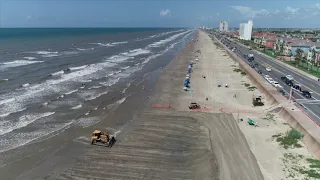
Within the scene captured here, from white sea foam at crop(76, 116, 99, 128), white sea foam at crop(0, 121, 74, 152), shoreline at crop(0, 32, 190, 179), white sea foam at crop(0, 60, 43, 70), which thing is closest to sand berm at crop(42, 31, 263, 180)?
shoreline at crop(0, 32, 190, 179)

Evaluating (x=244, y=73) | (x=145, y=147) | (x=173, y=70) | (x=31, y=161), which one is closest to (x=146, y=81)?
(x=173, y=70)

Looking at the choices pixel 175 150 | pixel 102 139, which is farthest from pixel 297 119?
pixel 102 139

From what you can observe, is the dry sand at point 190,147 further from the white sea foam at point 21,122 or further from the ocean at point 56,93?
the white sea foam at point 21,122

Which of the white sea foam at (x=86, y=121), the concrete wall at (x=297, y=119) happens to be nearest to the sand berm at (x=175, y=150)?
the white sea foam at (x=86, y=121)

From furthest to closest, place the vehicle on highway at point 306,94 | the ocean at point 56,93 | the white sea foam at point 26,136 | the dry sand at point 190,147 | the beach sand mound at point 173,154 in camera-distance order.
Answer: the vehicle on highway at point 306,94
the ocean at point 56,93
the white sea foam at point 26,136
the dry sand at point 190,147
the beach sand mound at point 173,154

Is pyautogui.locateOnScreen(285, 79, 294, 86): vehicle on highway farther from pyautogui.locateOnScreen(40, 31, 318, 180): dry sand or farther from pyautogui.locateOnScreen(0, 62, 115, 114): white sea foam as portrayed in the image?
pyautogui.locateOnScreen(0, 62, 115, 114): white sea foam

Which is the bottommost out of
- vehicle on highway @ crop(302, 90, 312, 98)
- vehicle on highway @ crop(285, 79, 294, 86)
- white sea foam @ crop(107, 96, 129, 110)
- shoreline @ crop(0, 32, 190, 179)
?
shoreline @ crop(0, 32, 190, 179)

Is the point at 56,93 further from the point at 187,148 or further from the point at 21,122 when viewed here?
the point at 187,148
